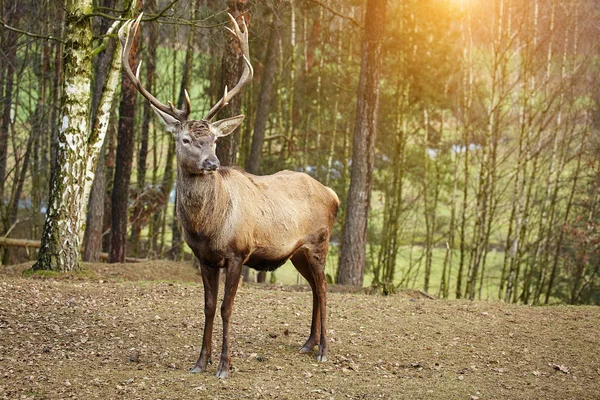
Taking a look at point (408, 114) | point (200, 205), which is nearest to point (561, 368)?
point (200, 205)

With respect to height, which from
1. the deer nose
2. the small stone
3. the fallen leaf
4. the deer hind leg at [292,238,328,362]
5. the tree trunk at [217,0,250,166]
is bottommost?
the small stone

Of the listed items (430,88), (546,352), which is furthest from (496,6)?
(546,352)

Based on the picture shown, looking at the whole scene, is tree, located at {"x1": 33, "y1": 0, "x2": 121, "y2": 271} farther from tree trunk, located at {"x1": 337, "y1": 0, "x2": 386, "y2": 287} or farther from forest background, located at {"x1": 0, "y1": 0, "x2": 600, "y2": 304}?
forest background, located at {"x1": 0, "y1": 0, "x2": 600, "y2": 304}

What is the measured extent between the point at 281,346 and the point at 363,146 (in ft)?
20.6

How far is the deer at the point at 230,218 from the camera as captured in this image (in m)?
6.79

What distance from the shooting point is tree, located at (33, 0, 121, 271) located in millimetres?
10836

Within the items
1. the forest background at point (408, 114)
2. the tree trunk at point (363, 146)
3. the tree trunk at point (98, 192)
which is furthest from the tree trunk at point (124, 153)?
the tree trunk at point (363, 146)

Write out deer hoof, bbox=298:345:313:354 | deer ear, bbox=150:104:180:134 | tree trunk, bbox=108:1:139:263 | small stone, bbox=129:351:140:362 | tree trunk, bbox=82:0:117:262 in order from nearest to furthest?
deer ear, bbox=150:104:180:134 < small stone, bbox=129:351:140:362 < deer hoof, bbox=298:345:313:354 < tree trunk, bbox=82:0:117:262 < tree trunk, bbox=108:1:139:263

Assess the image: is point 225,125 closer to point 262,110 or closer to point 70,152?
point 70,152

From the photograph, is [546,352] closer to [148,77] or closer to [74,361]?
[74,361]

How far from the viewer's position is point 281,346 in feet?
26.3

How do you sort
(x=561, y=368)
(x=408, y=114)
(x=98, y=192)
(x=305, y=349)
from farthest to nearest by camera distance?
(x=408, y=114), (x=98, y=192), (x=305, y=349), (x=561, y=368)

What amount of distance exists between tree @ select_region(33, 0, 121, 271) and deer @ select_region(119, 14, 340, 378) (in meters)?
3.15

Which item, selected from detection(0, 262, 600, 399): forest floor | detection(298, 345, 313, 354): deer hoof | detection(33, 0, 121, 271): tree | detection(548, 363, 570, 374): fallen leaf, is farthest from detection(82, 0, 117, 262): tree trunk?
detection(548, 363, 570, 374): fallen leaf
